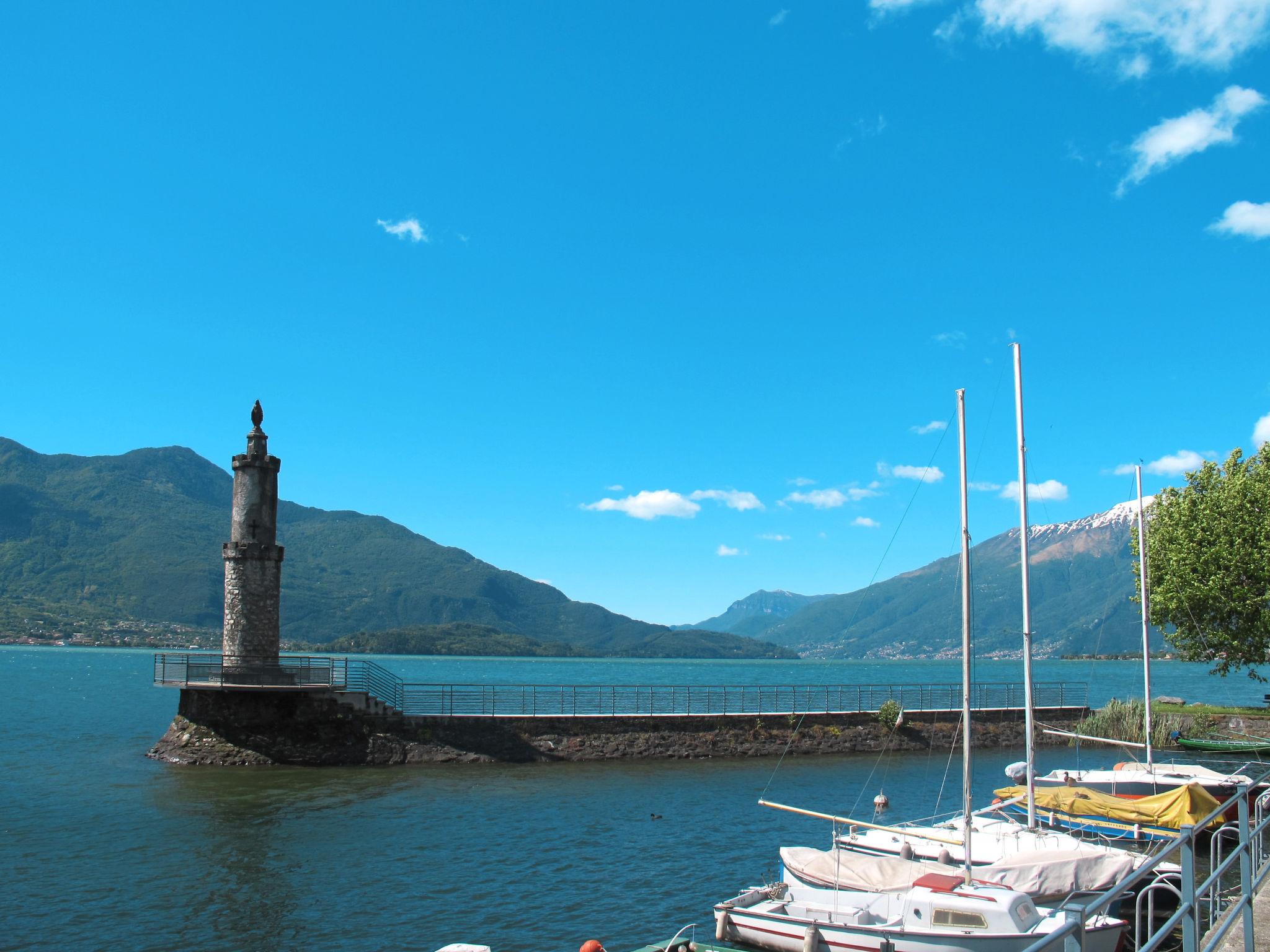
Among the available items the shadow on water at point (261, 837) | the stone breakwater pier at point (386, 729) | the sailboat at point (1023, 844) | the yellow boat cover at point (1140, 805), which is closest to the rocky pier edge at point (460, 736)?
the stone breakwater pier at point (386, 729)

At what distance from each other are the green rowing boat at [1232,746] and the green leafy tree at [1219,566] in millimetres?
6767

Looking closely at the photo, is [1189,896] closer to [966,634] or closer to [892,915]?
[892,915]

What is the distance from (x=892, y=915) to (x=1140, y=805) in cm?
1166

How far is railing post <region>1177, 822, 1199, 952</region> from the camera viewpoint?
563cm

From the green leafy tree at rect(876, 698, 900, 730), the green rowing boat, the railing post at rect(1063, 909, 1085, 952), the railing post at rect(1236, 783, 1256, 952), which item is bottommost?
the green rowing boat

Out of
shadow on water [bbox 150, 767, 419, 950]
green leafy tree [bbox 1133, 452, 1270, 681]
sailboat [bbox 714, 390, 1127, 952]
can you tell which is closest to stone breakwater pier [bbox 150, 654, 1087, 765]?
shadow on water [bbox 150, 767, 419, 950]

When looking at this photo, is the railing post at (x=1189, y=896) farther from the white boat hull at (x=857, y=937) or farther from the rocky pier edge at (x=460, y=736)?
the rocky pier edge at (x=460, y=736)

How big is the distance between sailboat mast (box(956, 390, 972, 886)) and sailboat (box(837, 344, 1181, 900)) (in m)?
0.53

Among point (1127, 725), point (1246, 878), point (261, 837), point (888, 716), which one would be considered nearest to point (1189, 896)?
point (1246, 878)

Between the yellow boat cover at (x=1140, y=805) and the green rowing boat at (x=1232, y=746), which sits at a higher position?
the yellow boat cover at (x=1140, y=805)

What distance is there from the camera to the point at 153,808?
27.9m

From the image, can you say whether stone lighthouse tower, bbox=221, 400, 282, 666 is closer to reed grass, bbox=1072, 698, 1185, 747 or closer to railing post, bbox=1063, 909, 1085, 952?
railing post, bbox=1063, 909, 1085, 952

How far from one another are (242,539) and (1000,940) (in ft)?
103

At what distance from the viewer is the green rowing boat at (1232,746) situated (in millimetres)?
42000
